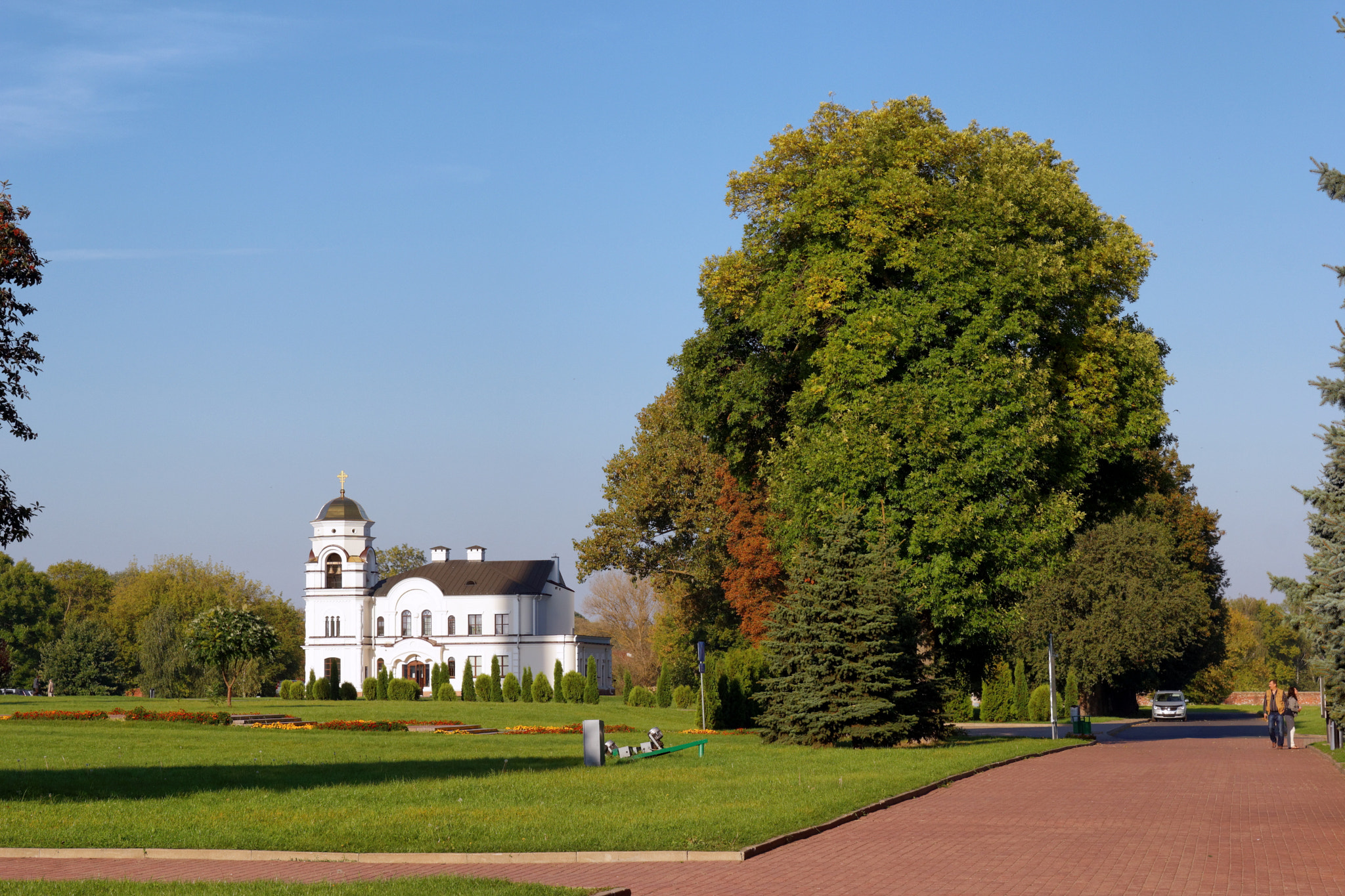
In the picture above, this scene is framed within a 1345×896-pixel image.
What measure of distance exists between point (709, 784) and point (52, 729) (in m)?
24.0

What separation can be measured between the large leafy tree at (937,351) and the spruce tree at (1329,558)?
332 inches

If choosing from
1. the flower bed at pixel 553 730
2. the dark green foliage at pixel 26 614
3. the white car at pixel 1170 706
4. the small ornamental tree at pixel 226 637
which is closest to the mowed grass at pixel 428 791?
the flower bed at pixel 553 730

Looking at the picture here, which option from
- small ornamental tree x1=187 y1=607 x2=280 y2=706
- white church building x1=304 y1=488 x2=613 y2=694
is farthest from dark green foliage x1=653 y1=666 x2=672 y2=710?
white church building x1=304 y1=488 x2=613 y2=694

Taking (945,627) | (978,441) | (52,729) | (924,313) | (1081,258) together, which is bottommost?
(52,729)

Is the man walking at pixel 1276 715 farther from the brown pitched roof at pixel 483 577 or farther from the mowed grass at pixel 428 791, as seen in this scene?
the brown pitched roof at pixel 483 577

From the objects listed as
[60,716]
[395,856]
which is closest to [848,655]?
[395,856]

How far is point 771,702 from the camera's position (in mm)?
29781

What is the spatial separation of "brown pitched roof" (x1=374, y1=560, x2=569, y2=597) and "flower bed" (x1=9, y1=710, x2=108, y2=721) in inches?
1941

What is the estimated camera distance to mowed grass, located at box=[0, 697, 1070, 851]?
13523 mm

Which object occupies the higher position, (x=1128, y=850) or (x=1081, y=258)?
(x=1081, y=258)

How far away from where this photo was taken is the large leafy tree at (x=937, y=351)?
3016 cm

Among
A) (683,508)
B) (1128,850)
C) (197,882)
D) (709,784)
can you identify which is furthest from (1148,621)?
(197,882)

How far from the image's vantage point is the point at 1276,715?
32.7 meters

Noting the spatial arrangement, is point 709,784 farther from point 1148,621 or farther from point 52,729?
point 1148,621
